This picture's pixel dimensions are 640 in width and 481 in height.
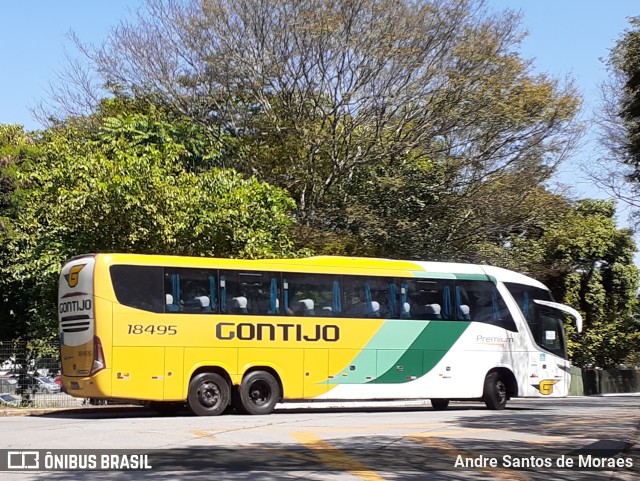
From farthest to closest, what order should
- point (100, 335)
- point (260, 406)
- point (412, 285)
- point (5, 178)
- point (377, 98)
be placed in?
point (377, 98) < point (5, 178) < point (412, 285) < point (260, 406) < point (100, 335)

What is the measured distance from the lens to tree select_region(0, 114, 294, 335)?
2470 centimetres

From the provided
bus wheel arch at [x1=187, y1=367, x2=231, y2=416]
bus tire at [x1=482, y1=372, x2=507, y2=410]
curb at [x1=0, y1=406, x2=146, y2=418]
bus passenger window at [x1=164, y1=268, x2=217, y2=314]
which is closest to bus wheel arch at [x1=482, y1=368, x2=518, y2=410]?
bus tire at [x1=482, y1=372, x2=507, y2=410]

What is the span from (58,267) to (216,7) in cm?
1231

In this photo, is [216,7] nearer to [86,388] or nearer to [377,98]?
[377,98]

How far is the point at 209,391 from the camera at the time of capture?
67.6 feet

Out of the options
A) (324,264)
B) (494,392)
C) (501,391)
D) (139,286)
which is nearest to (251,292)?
(324,264)

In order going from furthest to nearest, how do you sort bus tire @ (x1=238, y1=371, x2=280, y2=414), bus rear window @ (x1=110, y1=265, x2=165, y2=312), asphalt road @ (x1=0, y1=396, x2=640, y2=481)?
1. bus tire @ (x1=238, y1=371, x2=280, y2=414)
2. bus rear window @ (x1=110, y1=265, x2=165, y2=312)
3. asphalt road @ (x1=0, y1=396, x2=640, y2=481)

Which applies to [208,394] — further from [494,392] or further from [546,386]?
[546,386]

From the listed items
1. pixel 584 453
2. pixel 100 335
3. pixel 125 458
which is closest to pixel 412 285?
pixel 100 335

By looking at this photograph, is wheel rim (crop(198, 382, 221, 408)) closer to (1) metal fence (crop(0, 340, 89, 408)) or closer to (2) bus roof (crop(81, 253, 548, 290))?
(2) bus roof (crop(81, 253, 548, 290))

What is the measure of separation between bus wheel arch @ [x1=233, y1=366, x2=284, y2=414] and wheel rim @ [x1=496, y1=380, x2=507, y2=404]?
5839 mm

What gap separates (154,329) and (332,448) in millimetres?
7889

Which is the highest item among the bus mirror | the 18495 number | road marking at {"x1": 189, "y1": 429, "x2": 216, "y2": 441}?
the bus mirror

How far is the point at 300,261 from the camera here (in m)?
21.9
